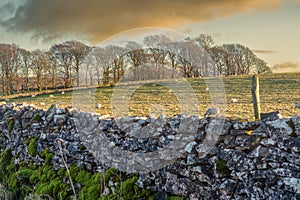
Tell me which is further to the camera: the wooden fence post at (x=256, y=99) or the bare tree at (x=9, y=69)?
the bare tree at (x=9, y=69)

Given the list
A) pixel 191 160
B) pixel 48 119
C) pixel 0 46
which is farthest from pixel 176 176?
pixel 0 46

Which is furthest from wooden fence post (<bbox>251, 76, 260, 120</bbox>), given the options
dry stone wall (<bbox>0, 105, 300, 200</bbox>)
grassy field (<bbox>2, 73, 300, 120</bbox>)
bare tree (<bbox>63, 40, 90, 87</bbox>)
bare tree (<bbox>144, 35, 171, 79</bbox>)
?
bare tree (<bbox>63, 40, 90, 87</bbox>)

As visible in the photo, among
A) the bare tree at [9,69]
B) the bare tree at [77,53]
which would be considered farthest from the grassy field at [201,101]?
the bare tree at [9,69]

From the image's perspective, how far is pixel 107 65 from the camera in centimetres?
1762

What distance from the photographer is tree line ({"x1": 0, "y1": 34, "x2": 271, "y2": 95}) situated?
16.9 metres

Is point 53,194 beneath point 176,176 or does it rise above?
beneath

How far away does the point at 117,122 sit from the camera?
6.36 m

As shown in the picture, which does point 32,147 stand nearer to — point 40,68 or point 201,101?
point 201,101

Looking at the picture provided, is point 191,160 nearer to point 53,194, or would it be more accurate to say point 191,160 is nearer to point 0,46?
point 53,194

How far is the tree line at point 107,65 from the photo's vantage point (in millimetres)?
16922

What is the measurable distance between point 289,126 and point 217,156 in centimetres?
121

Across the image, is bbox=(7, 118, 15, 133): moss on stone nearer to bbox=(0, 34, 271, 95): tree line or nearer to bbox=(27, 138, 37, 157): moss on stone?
bbox=(27, 138, 37, 157): moss on stone

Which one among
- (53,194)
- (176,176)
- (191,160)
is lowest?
(53,194)

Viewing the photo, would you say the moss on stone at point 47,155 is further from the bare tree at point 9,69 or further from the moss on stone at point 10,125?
the bare tree at point 9,69
